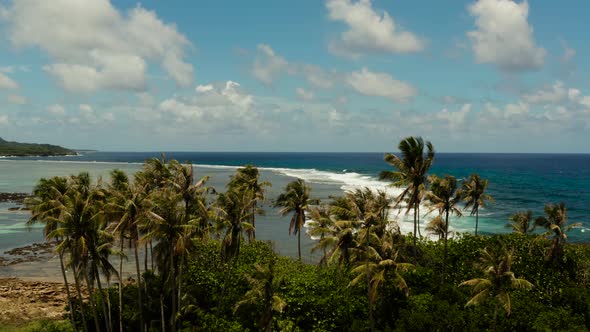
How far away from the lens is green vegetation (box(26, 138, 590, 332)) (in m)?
29.5

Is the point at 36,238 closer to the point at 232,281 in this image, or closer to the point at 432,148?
the point at 232,281

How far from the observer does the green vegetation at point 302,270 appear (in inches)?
1163

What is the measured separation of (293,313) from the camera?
34281 millimetres

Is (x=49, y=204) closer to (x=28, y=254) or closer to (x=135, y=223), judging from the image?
(x=135, y=223)

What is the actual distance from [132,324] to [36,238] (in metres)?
46.6

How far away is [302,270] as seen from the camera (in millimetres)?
40312

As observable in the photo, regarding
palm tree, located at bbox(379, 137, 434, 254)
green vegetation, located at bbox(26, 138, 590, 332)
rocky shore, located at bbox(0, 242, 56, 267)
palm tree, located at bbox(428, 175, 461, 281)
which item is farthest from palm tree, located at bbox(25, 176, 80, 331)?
palm tree, located at bbox(428, 175, 461, 281)

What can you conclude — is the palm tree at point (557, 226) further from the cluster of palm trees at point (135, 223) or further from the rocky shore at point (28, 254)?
the rocky shore at point (28, 254)

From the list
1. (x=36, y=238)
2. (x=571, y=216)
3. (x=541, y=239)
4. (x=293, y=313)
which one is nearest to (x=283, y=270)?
(x=293, y=313)

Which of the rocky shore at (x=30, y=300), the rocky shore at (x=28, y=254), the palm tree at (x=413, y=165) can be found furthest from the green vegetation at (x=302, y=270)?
the rocky shore at (x=28, y=254)

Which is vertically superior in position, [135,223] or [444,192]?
[444,192]

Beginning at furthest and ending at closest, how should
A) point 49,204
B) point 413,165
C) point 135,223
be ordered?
point 413,165, point 49,204, point 135,223

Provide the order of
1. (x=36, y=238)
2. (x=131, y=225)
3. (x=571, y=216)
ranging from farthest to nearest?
(x=571, y=216) < (x=36, y=238) < (x=131, y=225)

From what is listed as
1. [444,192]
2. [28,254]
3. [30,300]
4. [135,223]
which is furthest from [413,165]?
[28,254]
